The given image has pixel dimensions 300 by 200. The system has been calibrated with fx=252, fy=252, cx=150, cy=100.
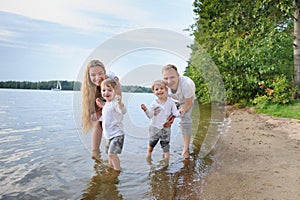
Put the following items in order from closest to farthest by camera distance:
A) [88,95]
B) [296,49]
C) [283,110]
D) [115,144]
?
[115,144] → [88,95] → [283,110] → [296,49]

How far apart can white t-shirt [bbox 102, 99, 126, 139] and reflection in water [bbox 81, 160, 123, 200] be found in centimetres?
47

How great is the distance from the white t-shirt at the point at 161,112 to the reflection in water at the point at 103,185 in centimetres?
90

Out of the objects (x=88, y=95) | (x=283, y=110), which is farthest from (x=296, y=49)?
(x=88, y=95)

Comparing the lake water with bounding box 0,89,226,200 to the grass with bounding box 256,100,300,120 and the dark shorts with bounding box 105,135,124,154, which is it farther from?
the grass with bounding box 256,100,300,120

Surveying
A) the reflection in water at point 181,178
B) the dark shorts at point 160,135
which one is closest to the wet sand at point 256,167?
the reflection in water at point 181,178

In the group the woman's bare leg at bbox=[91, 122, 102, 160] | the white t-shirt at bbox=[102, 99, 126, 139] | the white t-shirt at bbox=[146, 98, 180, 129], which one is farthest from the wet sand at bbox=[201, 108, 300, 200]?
the woman's bare leg at bbox=[91, 122, 102, 160]

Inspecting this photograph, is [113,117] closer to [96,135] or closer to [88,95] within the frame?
[88,95]

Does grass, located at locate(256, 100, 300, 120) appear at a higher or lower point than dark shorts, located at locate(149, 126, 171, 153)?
higher

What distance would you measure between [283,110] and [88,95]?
21.2 feet

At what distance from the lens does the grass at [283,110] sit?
705 cm

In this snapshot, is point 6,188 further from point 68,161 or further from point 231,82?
point 231,82

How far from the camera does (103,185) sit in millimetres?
2807

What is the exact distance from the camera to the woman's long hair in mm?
3496

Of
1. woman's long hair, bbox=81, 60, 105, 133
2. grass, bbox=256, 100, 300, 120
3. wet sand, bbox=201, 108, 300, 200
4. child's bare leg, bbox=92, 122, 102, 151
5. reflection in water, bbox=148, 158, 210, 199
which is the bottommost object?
reflection in water, bbox=148, 158, 210, 199
